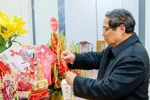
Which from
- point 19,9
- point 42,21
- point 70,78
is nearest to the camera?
point 70,78

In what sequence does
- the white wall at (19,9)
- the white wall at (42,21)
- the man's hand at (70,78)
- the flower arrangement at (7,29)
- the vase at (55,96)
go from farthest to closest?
the white wall at (42,21)
the white wall at (19,9)
the vase at (55,96)
the man's hand at (70,78)
the flower arrangement at (7,29)

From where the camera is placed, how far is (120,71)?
3.34ft

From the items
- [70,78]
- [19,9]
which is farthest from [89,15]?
[70,78]

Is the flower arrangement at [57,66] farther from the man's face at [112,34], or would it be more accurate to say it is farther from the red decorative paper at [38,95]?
the man's face at [112,34]

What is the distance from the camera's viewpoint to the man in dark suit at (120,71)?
3.31ft

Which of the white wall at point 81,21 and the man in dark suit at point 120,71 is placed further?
the white wall at point 81,21

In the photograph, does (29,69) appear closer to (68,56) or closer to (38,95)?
(38,95)

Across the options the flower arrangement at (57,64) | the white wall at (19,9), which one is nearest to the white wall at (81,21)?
the white wall at (19,9)

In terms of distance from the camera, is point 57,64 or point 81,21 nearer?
point 57,64

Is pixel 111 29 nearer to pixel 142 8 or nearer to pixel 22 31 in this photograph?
pixel 22 31

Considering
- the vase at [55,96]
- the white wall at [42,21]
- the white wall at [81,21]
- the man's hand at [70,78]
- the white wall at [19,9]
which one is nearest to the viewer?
the man's hand at [70,78]

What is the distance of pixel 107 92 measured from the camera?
1.01m

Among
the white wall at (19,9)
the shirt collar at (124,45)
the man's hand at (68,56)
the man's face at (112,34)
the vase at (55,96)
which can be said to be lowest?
the vase at (55,96)

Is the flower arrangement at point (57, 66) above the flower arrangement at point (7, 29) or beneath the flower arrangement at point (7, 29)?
beneath
